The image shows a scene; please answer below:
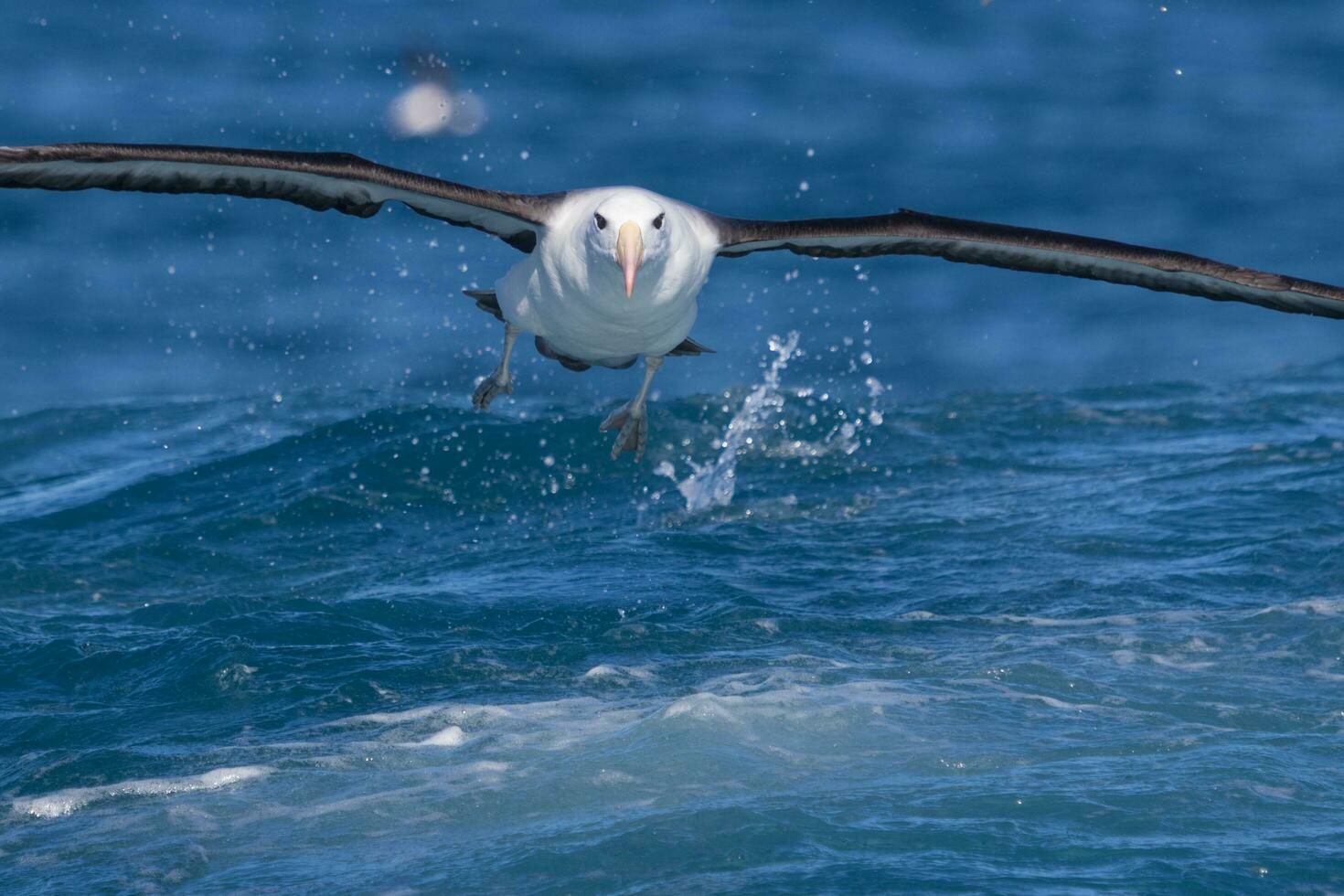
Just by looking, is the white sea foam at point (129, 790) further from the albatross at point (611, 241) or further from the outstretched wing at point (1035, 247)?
the outstretched wing at point (1035, 247)

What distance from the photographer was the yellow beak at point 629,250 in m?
10.3

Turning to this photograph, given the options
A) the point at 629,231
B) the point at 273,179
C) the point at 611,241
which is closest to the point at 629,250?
the point at 629,231

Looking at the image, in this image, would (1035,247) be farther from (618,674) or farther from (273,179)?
(273,179)

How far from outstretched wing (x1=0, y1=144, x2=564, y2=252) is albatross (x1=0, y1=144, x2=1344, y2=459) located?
1 cm

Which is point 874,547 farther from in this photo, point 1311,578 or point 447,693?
point 447,693

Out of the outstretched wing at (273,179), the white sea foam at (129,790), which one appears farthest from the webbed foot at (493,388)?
the white sea foam at (129,790)

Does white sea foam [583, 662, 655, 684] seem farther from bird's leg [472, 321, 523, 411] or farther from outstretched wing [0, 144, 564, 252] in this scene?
outstretched wing [0, 144, 564, 252]

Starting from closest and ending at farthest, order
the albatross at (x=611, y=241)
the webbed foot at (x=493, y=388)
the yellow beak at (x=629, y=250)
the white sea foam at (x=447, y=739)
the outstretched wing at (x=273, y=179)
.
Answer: the outstretched wing at (x=273, y=179)
the yellow beak at (x=629, y=250)
the albatross at (x=611, y=241)
the white sea foam at (x=447, y=739)
the webbed foot at (x=493, y=388)

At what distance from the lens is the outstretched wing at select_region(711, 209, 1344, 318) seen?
12.0 metres

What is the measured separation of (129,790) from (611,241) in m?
5.11

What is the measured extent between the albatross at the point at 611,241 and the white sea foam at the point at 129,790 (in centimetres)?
367

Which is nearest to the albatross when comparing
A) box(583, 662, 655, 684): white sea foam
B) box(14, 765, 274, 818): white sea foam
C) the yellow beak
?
the yellow beak

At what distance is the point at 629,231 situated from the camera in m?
10.5

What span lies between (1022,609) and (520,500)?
7321 millimetres
